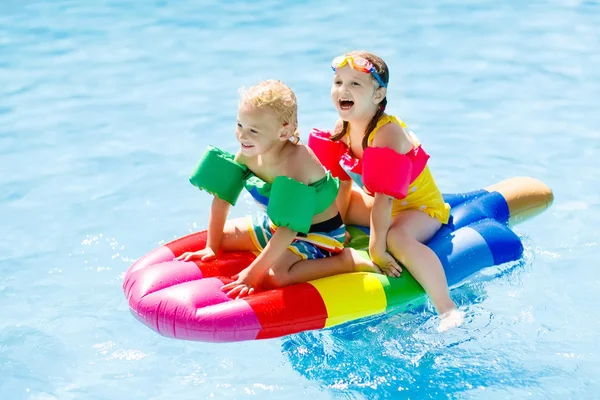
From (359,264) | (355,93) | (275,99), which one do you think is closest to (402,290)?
(359,264)

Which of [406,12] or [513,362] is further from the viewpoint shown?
[406,12]

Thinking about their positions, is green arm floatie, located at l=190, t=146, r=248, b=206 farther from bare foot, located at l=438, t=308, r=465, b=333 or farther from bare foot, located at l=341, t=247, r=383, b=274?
bare foot, located at l=438, t=308, r=465, b=333

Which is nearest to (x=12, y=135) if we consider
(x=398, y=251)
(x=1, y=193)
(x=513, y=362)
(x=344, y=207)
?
(x=1, y=193)

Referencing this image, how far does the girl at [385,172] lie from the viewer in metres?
4.02

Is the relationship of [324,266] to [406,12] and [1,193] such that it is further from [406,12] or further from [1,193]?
[406,12]

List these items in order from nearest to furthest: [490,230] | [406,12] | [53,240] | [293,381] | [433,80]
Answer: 1. [293,381]
2. [490,230]
3. [53,240]
4. [433,80]
5. [406,12]

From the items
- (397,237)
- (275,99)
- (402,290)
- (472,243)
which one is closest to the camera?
(275,99)

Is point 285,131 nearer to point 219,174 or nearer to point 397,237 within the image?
point 219,174

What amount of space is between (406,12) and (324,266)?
552cm

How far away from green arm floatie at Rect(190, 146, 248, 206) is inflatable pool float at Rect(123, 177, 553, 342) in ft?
1.07

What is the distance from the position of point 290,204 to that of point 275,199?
7 cm

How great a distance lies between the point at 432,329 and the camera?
4078mm

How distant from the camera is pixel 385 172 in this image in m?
3.99

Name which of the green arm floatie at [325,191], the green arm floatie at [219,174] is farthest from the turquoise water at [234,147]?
the green arm floatie at [219,174]
